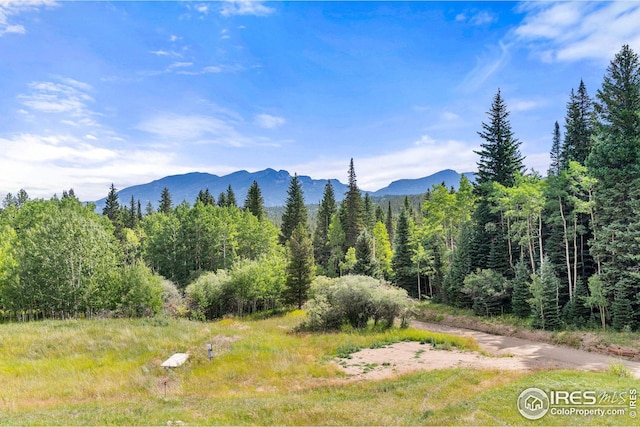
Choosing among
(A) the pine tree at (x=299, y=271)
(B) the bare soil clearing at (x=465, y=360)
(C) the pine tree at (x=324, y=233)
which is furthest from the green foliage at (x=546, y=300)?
(C) the pine tree at (x=324, y=233)

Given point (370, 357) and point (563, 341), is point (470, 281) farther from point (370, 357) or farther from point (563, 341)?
point (370, 357)

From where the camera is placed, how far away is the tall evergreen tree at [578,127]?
36781 mm

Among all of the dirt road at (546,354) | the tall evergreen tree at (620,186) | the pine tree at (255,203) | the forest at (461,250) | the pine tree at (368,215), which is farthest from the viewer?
the pine tree at (368,215)

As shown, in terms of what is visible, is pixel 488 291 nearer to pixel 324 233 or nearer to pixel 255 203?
pixel 324 233

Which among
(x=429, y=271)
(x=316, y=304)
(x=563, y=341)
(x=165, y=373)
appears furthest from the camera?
(x=429, y=271)

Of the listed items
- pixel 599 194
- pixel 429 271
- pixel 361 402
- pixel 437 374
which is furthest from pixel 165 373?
pixel 429 271

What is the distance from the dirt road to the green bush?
629 cm

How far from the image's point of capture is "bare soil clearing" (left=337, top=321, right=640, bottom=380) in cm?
1585

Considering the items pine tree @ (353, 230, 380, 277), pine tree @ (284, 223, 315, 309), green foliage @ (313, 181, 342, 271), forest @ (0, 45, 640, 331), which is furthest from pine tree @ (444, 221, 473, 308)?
green foliage @ (313, 181, 342, 271)

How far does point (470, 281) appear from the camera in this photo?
32.4m

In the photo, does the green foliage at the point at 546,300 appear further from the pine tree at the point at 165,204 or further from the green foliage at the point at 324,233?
the pine tree at the point at 165,204

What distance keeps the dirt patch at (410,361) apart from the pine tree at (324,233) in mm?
42344

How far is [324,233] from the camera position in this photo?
66188mm

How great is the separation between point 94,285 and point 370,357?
28.4 m
